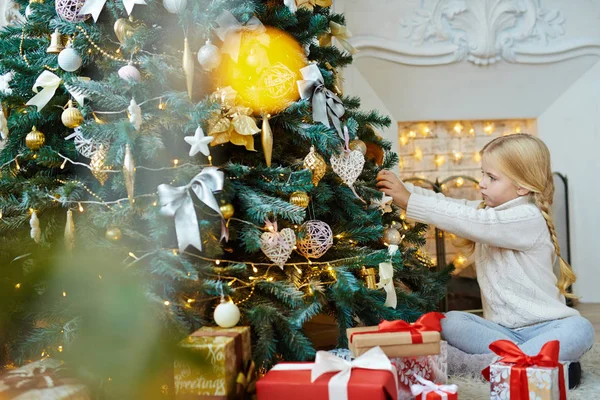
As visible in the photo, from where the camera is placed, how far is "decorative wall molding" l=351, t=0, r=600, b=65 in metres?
2.87

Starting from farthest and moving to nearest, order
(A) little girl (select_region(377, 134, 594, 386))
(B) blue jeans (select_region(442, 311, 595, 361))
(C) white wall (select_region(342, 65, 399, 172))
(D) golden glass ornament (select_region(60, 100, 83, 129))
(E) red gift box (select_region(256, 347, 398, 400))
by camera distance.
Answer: (C) white wall (select_region(342, 65, 399, 172))
(A) little girl (select_region(377, 134, 594, 386))
(B) blue jeans (select_region(442, 311, 595, 361))
(D) golden glass ornament (select_region(60, 100, 83, 129))
(E) red gift box (select_region(256, 347, 398, 400))

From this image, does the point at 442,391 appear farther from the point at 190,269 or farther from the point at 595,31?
the point at 595,31

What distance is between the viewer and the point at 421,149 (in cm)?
311

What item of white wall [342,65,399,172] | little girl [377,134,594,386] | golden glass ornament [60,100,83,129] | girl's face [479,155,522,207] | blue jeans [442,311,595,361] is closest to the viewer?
golden glass ornament [60,100,83,129]

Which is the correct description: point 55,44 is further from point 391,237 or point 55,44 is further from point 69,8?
point 391,237

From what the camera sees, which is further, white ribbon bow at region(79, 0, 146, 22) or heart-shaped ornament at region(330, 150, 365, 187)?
heart-shaped ornament at region(330, 150, 365, 187)

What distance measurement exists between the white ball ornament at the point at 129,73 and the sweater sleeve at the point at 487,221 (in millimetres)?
794

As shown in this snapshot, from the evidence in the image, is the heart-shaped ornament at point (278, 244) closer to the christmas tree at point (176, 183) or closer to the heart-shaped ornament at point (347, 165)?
the christmas tree at point (176, 183)

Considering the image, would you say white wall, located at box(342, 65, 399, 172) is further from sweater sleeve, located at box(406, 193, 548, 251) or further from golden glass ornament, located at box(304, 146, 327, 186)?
golden glass ornament, located at box(304, 146, 327, 186)

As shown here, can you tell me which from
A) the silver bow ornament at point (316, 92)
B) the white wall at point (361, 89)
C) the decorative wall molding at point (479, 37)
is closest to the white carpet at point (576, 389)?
the silver bow ornament at point (316, 92)

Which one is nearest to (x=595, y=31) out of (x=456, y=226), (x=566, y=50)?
(x=566, y=50)

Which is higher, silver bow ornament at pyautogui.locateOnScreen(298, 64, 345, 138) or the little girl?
silver bow ornament at pyautogui.locateOnScreen(298, 64, 345, 138)

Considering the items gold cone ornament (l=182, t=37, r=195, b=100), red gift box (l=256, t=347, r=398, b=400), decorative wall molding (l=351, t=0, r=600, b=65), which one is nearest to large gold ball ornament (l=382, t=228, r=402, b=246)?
red gift box (l=256, t=347, r=398, b=400)

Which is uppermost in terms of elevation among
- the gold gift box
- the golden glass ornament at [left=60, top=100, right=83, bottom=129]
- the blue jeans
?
the golden glass ornament at [left=60, top=100, right=83, bottom=129]
